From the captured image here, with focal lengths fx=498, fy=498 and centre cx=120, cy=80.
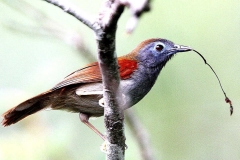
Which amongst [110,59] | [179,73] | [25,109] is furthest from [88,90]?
[179,73]

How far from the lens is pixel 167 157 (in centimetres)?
670

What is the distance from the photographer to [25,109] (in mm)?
4922

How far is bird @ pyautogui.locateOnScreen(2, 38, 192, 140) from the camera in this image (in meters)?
4.75

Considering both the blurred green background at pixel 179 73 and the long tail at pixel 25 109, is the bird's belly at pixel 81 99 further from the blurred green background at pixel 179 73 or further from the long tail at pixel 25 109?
the blurred green background at pixel 179 73

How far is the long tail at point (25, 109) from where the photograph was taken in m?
4.85

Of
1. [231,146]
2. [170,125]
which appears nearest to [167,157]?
[170,125]

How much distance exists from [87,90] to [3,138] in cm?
94

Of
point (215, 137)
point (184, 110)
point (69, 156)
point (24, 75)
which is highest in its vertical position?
point (24, 75)

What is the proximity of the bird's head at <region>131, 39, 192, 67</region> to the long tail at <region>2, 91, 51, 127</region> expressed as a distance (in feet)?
3.50

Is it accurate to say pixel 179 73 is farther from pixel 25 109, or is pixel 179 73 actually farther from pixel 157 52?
pixel 25 109

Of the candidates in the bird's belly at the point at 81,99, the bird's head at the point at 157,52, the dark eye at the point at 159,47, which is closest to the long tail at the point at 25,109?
the bird's belly at the point at 81,99

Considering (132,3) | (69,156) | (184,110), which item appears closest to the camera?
(132,3)

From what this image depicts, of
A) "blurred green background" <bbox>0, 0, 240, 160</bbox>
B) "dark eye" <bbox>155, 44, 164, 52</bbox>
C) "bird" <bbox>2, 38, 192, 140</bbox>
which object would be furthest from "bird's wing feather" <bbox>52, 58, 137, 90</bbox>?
"blurred green background" <bbox>0, 0, 240, 160</bbox>

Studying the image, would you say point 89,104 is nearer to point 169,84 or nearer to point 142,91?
point 142,91
